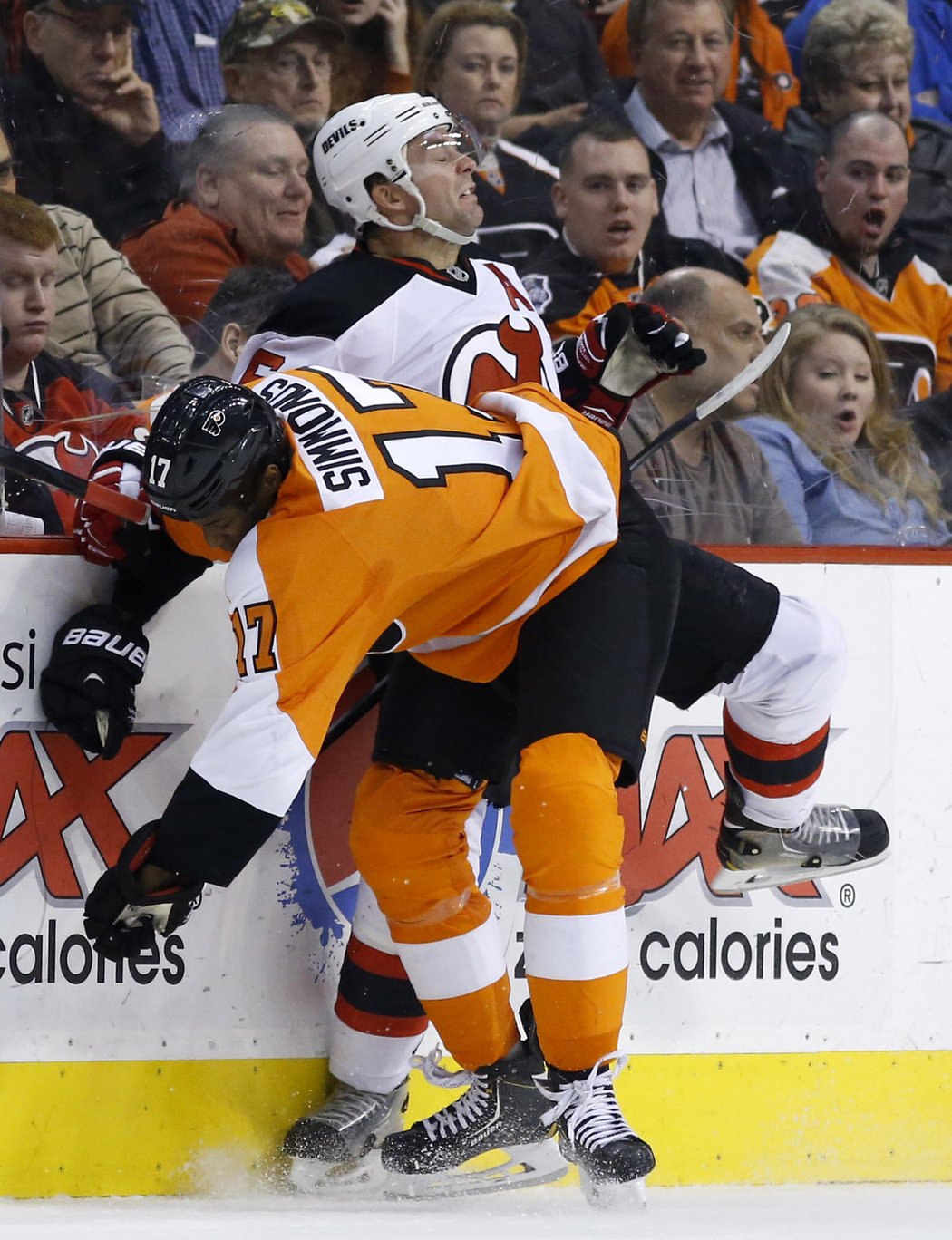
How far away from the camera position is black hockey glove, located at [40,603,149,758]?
205 centimetres

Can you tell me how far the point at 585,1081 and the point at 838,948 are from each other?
750 mm

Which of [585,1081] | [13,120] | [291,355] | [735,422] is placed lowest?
[585,1081]

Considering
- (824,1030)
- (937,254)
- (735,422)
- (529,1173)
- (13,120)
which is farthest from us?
(937,254)

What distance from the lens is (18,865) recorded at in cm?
215

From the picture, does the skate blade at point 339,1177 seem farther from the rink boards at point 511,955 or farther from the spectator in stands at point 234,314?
the spectator in stands at point 234,314

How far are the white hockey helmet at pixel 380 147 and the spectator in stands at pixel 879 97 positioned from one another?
1.44m

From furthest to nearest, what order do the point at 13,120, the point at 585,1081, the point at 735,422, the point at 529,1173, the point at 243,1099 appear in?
the point at 735,422 < the point at 13,120 < the point at 243,1099 < the point at 529,1173 < the point at 585,1081

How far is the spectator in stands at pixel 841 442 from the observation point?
326cm

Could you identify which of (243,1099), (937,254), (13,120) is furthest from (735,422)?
(243,1099)

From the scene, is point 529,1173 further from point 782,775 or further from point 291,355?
point 291,355

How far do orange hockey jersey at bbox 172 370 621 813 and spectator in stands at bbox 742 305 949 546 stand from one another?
1383 millimetres

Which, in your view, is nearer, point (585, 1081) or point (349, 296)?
point (585, 1081)

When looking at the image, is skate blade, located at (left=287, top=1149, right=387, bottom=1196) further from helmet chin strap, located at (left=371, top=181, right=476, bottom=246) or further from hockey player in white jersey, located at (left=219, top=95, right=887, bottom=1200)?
helmet chin strap, located at (left=371, top=181, right=476, bottom=246)

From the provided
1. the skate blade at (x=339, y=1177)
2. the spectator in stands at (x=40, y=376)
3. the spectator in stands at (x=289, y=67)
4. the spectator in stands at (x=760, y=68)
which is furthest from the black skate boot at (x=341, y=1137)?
the spectator in stands at (x=760, y=68)
